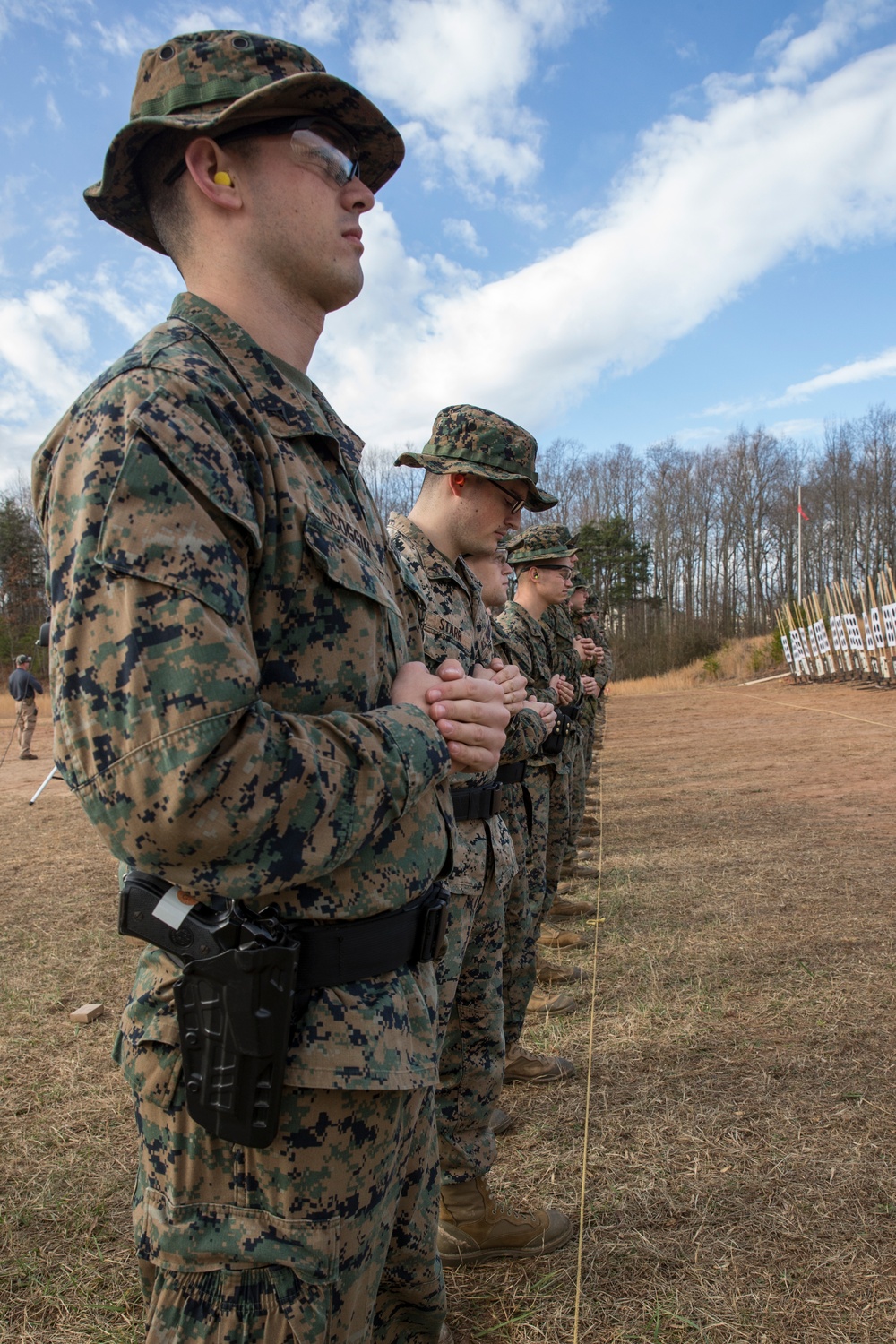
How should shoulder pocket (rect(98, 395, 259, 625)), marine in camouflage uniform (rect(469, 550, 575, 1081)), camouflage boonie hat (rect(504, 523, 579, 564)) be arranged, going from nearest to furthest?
1. shoulder pocket (rect(98, 395, 259, 625))
2. marine in camouflage uniform (rect(469, 550, 575, 1081))
3. camouflage boonie hat (rect(504, 523, 579, 564))

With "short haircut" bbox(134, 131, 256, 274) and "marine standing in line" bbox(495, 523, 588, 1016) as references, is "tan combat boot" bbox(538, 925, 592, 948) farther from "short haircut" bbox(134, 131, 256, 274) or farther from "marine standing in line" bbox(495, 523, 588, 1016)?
"short haircut" bbox(134, 131, 256, 274)

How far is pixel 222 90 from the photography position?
4.65 ft

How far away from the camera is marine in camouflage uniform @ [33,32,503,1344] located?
1118 millimetres

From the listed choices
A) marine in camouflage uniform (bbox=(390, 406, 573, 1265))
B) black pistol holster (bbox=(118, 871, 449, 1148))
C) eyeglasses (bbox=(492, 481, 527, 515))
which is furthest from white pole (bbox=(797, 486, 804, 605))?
black pistol holster (bbox=(118, 871, 449, 1148))

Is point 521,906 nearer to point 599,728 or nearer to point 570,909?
point 570,909

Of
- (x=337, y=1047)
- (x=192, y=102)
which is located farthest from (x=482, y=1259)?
(x=192, y=102)

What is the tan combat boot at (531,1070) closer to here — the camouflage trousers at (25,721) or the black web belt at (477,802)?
the black web belt at (477,802)

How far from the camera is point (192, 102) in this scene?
1.42 meters

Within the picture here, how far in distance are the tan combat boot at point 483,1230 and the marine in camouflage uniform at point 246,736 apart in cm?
138

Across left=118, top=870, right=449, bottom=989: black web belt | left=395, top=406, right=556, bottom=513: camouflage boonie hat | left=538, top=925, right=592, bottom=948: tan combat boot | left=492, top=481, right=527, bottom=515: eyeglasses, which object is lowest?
left=538, top=925, right=592, bottom=948: tan combat boot

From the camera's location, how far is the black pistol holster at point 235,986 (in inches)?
48.9

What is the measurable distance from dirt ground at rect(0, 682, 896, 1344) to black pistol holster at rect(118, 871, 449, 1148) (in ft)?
5.84

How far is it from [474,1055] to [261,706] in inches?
84.9

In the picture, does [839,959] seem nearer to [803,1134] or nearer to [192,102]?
[803,1134]
